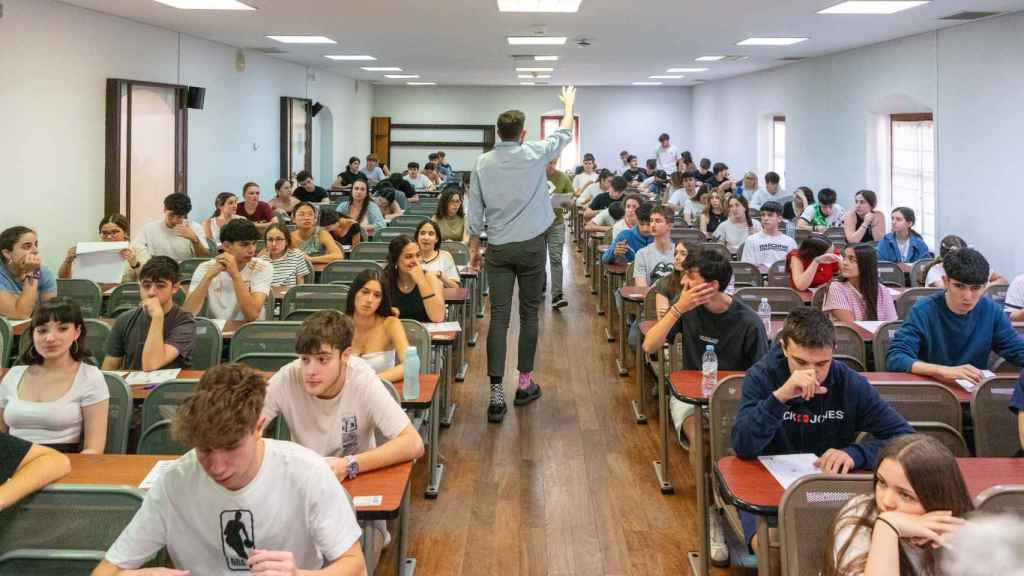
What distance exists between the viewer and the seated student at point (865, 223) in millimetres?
9461

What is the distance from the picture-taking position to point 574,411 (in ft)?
19.6

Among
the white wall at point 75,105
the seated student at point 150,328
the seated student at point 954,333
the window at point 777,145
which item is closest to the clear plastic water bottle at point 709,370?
the seated student at point 954,333

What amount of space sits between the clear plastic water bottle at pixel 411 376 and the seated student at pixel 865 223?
7.00 metres

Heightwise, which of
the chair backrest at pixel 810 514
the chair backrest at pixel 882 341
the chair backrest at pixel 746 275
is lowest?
the chair backrest at pixel 810 514

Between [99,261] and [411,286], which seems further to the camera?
[99,261]

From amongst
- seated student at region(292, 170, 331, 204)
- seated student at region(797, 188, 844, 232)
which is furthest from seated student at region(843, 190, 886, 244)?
seated student at region(292, 170, 331, 204)

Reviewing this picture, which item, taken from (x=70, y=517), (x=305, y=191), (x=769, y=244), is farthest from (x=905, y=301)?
(x=305, y=191)

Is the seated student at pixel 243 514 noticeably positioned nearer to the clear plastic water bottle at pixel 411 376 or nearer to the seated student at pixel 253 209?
the clear plastic water bottle at pixel 411 376

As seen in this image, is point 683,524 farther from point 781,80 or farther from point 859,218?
point 781,80

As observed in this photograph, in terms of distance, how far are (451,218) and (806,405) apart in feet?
20.3

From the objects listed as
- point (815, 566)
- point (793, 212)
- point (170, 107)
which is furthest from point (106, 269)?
point (793, 212)

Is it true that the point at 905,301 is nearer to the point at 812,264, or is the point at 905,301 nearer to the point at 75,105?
the point at 812,264

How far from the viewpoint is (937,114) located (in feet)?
32.5

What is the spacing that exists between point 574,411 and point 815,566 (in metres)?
3.62
